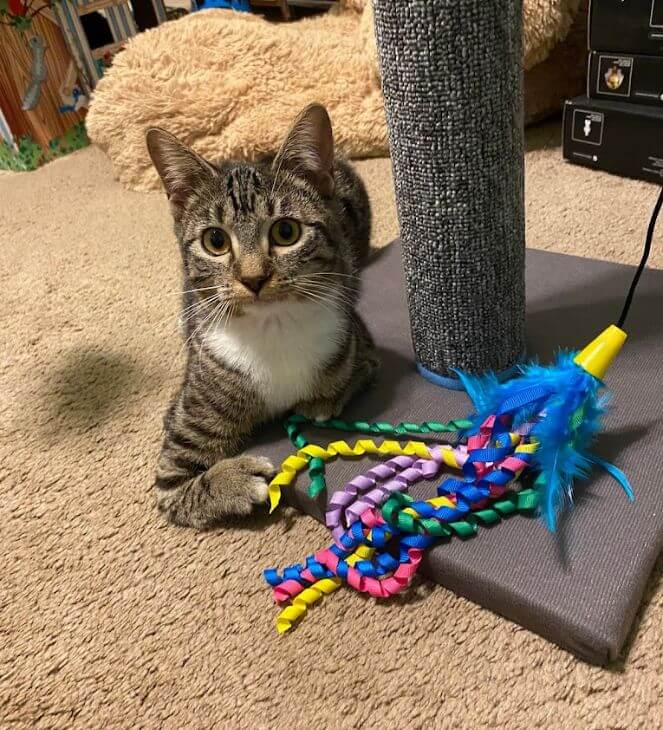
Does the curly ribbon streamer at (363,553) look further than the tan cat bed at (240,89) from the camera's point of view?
No

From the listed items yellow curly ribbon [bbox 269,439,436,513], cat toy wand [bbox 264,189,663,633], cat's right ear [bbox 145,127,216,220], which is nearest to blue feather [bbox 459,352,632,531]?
cat toy wand [bbox 264,189,663,633]

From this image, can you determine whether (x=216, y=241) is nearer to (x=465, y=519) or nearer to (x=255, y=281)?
(x=255, y=281)

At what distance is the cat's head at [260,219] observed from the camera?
79 cm

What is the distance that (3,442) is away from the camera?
3.57 ft

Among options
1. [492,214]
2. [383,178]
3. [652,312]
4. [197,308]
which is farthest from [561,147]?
[197,308]

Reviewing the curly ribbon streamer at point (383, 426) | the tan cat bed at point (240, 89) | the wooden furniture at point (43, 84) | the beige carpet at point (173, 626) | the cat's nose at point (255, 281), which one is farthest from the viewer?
the wooden furniture at point (43, 84)

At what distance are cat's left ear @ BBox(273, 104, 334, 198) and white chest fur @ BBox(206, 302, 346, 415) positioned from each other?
18cm

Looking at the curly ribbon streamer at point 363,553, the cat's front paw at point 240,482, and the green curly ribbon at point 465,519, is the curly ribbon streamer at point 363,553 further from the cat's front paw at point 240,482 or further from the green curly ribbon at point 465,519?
the cat's front paw at point 240,482

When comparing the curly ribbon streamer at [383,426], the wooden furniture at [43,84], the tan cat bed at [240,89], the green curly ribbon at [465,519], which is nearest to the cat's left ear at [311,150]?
the curly ribbon streamer at [383,426]

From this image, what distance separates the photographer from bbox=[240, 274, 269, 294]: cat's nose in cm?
77

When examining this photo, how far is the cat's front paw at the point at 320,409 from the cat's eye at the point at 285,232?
9.3 inches

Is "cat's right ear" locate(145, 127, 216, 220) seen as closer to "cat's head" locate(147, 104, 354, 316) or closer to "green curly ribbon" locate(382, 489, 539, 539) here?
"cat's head" locate(147, 104, 354, 316)

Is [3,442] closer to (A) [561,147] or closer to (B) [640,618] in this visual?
(B) [640,618]

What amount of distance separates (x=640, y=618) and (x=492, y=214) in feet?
1.71
